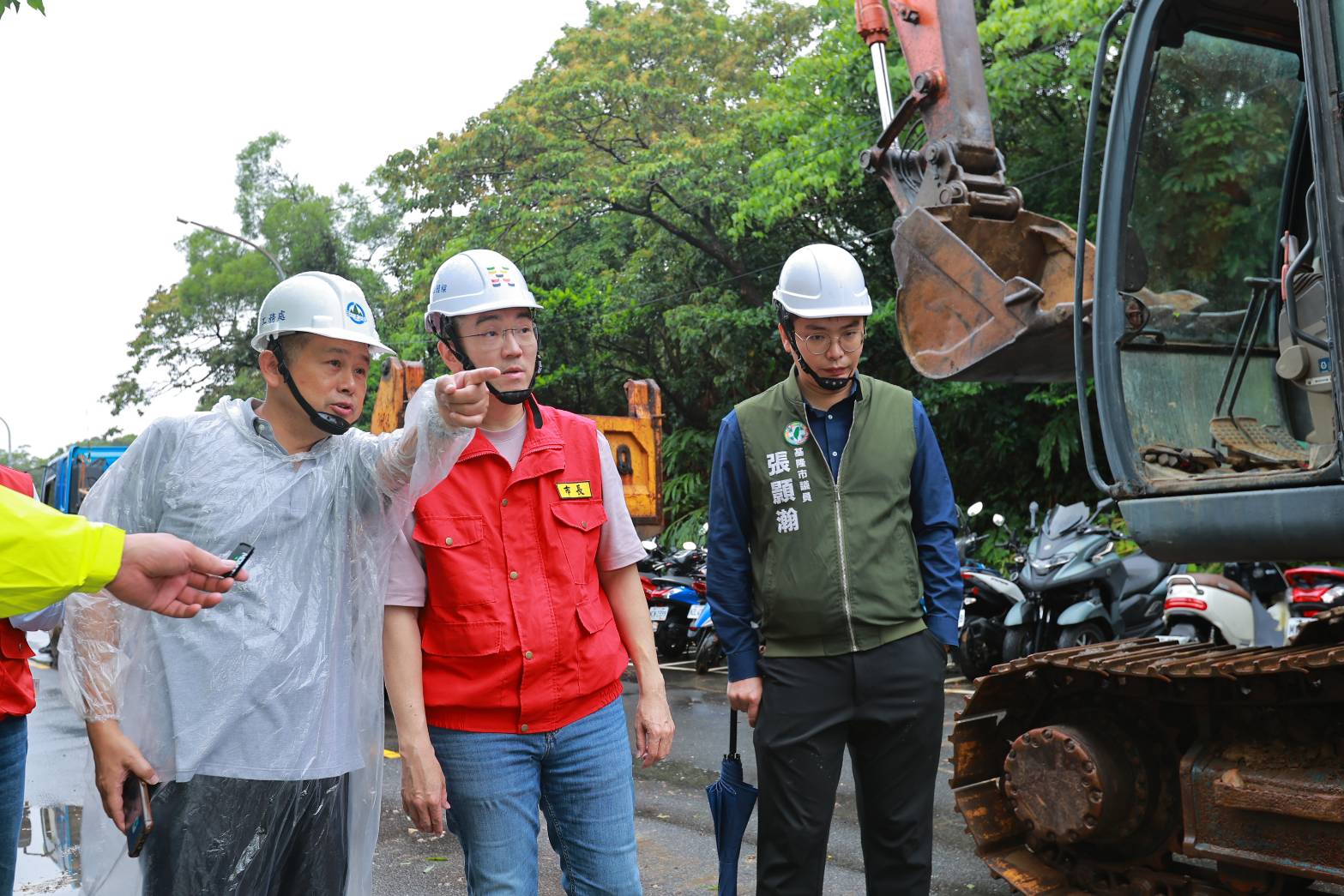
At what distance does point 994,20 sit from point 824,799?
39.7 ft

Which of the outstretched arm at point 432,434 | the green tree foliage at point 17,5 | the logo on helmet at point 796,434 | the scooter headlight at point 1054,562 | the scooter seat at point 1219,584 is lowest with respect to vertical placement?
the scooter headlight at point 1054,562

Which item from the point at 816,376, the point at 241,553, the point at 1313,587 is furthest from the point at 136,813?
the point at 1313,587

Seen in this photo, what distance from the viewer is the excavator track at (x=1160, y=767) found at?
143 inches

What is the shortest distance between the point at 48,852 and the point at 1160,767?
485cm

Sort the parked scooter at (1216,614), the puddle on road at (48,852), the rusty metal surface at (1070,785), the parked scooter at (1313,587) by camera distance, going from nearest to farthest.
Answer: the rusty metal surface at (1070,785), the puddle on road at (48,852), the parked scooter at (1216,614), the parked scooter at (1313,587)

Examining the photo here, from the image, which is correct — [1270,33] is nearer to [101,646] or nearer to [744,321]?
[101,646]

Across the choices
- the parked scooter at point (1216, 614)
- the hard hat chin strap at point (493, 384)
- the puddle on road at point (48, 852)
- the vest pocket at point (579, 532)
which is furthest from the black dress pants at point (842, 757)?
the parked scooter at point (1216, 614)

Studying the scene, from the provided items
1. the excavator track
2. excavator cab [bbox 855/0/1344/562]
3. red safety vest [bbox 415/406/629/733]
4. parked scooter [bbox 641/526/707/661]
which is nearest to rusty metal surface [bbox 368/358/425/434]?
parked scooter [bbox 641/526/707/661]

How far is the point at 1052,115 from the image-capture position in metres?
16.1

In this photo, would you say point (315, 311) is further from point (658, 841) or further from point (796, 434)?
point (658, 841)

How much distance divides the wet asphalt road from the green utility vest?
182cm

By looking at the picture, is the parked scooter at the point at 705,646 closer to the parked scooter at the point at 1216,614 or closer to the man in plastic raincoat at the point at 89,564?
the parked scooter at the point at 1216,614

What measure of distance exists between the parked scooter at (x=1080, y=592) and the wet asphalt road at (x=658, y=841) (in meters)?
1.19

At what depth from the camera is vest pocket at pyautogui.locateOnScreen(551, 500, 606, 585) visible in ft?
9.96
